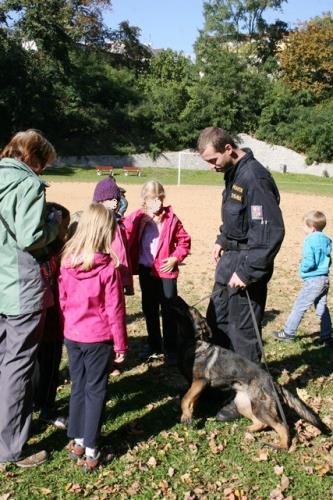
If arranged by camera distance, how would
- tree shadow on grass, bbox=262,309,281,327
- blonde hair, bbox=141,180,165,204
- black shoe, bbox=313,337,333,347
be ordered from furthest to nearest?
tree shadow on grass, bbox=262,309,281,327
black shoe, bbox=313,337,333,347
blonde hair, bbox=141,180,165,204

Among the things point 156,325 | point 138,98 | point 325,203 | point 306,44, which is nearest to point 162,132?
point 138,98

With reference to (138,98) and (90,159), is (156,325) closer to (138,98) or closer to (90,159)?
(90,159)

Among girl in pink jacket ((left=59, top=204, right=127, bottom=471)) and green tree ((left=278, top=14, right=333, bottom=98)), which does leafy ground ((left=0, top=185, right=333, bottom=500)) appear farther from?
green tree ((left=278, top=14, right=333, bottom=98))

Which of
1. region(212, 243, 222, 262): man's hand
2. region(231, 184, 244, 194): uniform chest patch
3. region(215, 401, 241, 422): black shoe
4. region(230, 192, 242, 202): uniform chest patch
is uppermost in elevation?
region(231, 184, 244, 194): uniform chest patch

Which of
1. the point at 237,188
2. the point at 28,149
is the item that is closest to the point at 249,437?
the point at 237,188

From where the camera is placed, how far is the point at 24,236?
3307 mm

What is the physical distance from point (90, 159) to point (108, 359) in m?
40.8

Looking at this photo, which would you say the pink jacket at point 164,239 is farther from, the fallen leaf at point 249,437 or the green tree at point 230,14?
the green tree at point 230,14

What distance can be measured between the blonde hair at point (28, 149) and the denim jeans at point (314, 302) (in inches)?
155

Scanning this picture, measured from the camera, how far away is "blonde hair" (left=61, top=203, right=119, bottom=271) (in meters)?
3.53

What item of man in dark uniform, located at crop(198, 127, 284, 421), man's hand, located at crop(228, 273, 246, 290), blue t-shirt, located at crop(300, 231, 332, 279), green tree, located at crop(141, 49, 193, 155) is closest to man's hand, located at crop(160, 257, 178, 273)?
man in dark uniform, located at crop(198, 127, 284, 421)

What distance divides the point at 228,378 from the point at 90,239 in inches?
65.6

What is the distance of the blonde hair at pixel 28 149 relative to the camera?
3523mm

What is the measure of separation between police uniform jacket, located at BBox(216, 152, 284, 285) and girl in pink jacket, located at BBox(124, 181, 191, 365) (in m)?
1.25
